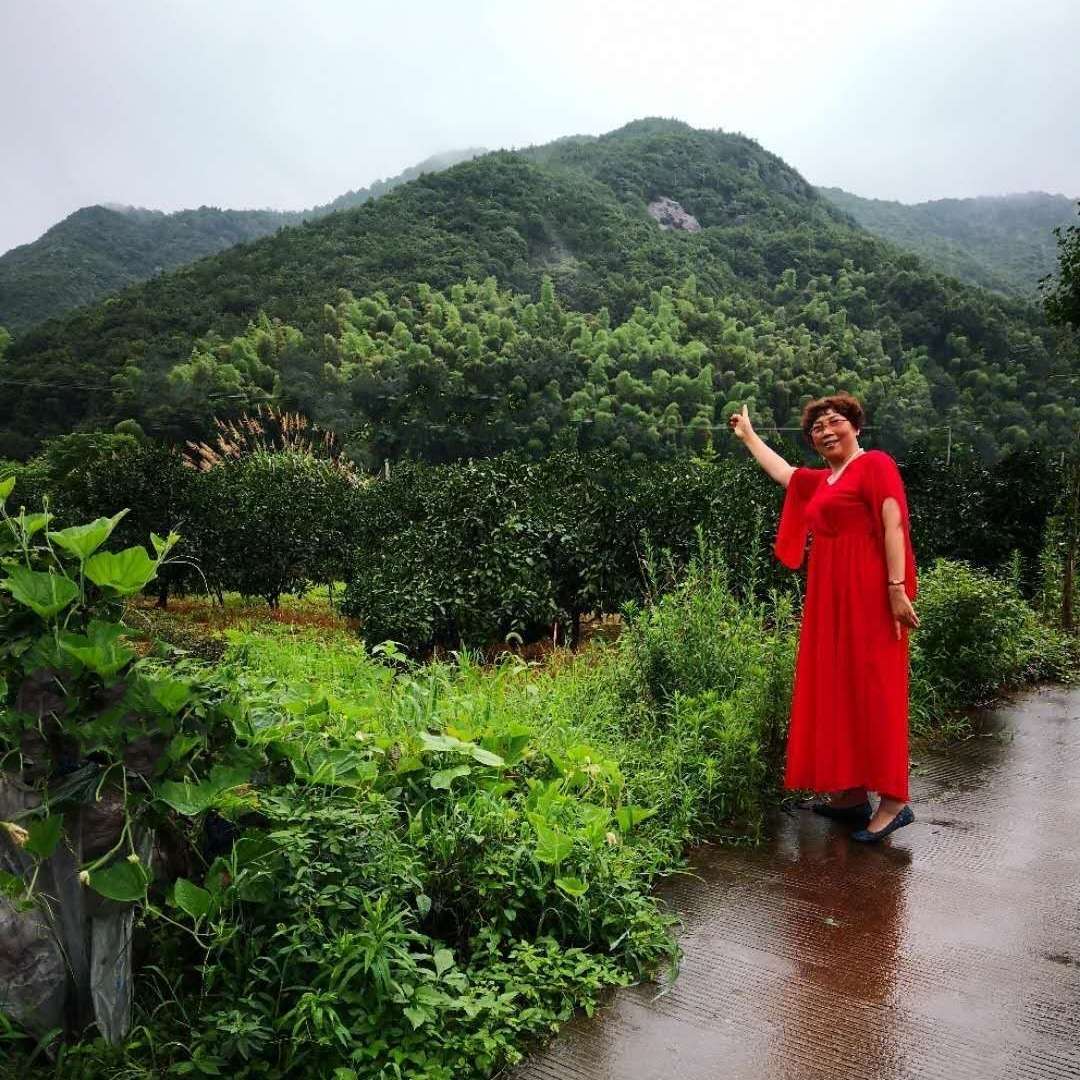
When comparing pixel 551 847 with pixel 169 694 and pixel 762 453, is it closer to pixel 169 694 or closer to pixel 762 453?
pixel 169 694

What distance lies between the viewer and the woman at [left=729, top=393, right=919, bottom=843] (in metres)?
3.40

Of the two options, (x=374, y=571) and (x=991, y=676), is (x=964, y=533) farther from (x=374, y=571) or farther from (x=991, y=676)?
(x=374, y=571)

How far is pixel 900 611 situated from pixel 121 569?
8.23 feet

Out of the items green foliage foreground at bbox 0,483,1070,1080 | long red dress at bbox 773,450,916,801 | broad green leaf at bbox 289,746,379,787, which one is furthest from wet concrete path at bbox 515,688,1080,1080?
broad green leaf at bbox 289,746,379,787

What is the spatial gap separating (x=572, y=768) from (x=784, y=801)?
3.49 ft

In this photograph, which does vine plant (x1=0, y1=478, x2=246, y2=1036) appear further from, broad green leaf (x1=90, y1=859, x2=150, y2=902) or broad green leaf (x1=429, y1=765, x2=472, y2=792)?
broad green leaf (x1=429, y1=765, x2=472, y2=792)

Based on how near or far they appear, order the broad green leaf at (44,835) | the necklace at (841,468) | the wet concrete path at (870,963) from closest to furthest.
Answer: the broad green leaf at (44,835) < the wet concrete path at (870,963) < the necklace at (841,468)

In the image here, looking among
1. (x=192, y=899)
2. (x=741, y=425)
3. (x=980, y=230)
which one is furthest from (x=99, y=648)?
(x=980, y=230)

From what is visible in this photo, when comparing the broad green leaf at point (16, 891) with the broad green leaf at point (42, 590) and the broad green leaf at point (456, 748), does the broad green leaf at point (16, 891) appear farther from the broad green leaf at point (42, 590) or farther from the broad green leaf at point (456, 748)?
the broad green leaf at point (456, 748)

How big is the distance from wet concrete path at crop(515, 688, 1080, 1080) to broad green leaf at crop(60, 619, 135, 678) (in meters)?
1.22

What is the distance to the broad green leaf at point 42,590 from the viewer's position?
188 cm

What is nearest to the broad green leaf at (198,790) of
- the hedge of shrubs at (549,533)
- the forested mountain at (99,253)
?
the hedge of shrubs at (549,533)

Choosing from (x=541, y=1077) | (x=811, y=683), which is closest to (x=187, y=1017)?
(x=541, y=1077)

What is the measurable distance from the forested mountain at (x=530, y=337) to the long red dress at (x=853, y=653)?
29.4m
